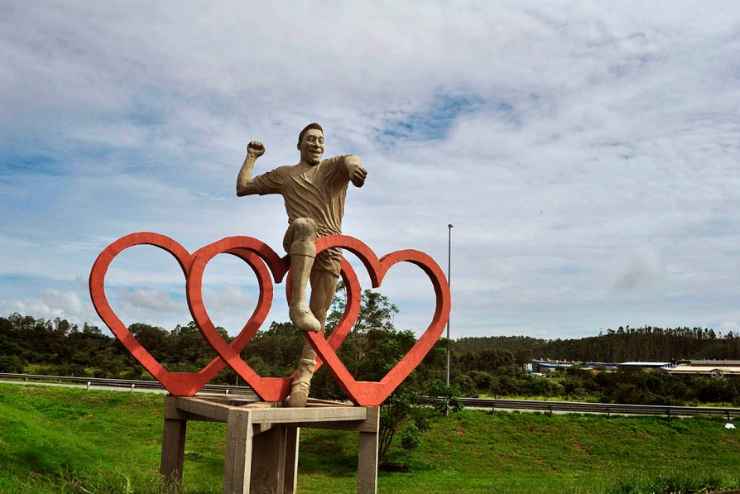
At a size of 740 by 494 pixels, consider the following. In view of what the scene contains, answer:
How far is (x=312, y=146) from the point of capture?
37.0 ft

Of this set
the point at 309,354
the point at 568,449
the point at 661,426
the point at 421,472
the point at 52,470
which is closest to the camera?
the point at 309,354

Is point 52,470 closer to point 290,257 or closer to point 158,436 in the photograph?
point 290,257

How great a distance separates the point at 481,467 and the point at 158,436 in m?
11.0

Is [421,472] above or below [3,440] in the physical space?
below

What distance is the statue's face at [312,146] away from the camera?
11300 mm

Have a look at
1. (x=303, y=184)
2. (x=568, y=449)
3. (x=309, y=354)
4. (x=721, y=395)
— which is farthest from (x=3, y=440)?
(x=721, y=395)

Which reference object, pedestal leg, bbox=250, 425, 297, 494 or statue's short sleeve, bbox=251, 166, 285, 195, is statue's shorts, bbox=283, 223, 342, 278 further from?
pedestal leg, bbox=250, 425, 297, 494

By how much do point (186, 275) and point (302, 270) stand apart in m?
1.95

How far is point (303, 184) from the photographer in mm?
11109

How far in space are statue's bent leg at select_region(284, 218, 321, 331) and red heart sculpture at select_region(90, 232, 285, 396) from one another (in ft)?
3.19

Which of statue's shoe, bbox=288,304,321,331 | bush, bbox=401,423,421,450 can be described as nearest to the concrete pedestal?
statue's shoe, bbox=288,304,321,331

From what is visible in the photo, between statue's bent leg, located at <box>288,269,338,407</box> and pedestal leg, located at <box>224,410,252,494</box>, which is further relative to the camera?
statue's bent leg, located at <box>288,269,338,407</box>

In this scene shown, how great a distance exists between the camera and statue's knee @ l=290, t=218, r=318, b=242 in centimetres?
1010

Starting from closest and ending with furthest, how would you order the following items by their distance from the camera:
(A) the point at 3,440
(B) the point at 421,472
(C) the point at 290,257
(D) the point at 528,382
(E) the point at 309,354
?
(C) the point at 290,257 < (E) the point at 309,354 < (A) the point at 3,440 < (B) the point at 421,472 < (D) the point at 528,382
